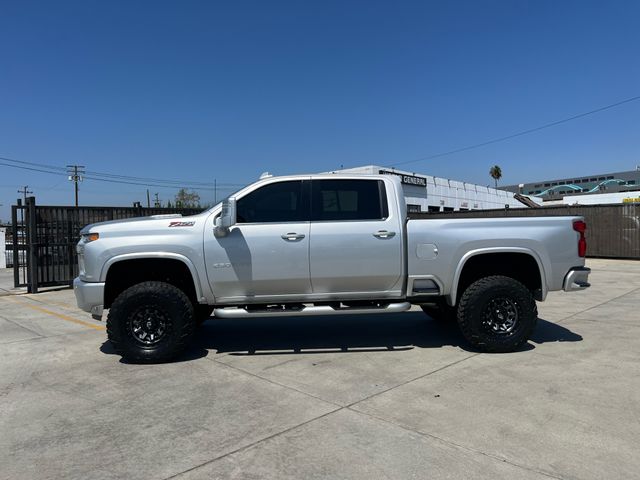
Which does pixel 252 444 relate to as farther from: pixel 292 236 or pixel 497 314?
pixel 497 314

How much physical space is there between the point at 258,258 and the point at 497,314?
292 centimetres

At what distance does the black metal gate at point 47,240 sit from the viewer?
12.3 m

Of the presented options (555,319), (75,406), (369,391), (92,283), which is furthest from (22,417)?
(555,319)

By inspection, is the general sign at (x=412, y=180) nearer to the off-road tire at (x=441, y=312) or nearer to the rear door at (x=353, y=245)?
the off-road tire at (x=441, y=312)

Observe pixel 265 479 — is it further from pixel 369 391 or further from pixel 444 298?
pixel 444 298

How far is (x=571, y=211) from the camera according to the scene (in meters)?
21.2

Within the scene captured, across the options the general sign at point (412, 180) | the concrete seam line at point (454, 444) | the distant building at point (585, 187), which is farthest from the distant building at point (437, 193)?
the concrete seam line at point (454, 444)

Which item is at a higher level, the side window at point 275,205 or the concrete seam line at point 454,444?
the side window at point 275,205

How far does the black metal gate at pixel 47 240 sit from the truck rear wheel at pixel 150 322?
7.20 m

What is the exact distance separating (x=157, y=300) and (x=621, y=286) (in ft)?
37.2

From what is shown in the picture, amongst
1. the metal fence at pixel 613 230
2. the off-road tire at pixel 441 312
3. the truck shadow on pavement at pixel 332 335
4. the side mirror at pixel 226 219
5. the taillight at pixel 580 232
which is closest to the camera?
the side mirror at pixel 226 219

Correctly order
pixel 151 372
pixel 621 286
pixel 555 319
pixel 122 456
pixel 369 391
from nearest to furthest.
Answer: pixel 122 456 < pixel 369 391 < pixel 151 372 < pixel 555 319 < pixel 621 286

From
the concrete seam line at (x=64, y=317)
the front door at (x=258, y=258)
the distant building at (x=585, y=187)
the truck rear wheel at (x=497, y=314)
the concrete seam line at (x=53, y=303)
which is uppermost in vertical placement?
the distant building at (x=585, y=187)

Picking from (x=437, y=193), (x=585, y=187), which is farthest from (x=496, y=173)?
(x=437, y=193)
